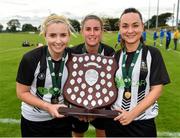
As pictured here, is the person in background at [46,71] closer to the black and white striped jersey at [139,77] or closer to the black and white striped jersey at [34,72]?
the black and white striped jersey at [34,72]

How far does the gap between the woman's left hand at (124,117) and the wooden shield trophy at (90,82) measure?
0.15 metres

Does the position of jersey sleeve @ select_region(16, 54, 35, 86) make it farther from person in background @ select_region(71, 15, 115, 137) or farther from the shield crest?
person in background @ select_region(71, 15, 115, 137)

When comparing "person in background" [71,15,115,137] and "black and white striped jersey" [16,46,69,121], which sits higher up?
"person in background" [71,15,115,137]

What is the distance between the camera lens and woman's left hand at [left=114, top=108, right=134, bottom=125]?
341 centimetres

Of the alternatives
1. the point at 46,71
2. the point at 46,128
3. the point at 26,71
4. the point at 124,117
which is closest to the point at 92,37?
the point at 46,71

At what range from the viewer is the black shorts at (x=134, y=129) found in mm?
3775

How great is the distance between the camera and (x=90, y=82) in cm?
359

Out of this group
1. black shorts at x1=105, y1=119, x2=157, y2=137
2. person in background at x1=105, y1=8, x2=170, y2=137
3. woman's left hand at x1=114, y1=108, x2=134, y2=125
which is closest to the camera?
woman's left hand at x1=114, y1=108, x2=134, y2=125

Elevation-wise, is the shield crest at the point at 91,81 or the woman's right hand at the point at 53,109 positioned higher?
the shield crest at the point at 91,81


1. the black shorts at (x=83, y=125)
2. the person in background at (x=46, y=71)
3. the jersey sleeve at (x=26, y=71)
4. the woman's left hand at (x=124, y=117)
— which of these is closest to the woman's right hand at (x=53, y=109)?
the person in background at (x=46, y=71)

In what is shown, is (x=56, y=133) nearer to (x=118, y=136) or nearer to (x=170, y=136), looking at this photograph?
(x=118, y=136)

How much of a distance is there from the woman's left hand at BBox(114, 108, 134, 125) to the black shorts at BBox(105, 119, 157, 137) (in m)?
0.29

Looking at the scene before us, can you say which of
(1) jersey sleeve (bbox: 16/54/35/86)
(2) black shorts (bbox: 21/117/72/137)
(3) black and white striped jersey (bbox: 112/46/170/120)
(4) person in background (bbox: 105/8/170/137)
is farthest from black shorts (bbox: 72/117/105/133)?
(1) jersey sleeve (bbox: 16/54/35/86)

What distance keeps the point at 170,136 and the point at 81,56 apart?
3352 mm
